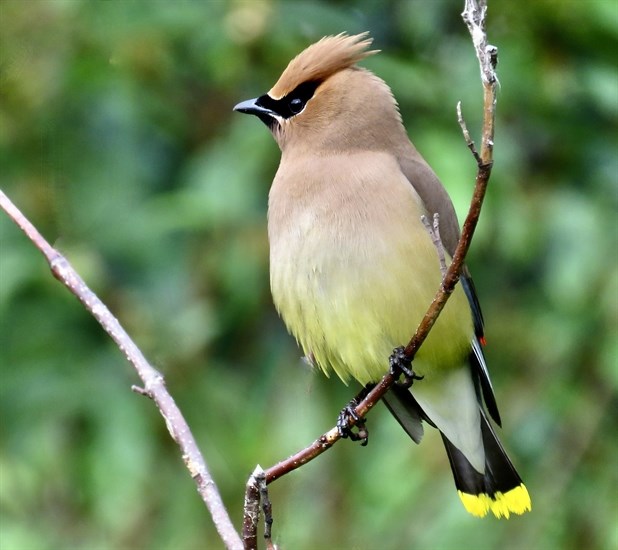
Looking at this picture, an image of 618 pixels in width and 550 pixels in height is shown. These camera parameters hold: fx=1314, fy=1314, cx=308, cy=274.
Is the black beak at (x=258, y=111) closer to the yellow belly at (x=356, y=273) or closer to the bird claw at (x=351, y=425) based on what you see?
the yellow belly at (x=356, y=273)

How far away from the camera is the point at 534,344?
15.4ft

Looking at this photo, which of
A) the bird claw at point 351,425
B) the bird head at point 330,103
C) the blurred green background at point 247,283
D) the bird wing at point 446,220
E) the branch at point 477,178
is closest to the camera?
the branch at point 477,178

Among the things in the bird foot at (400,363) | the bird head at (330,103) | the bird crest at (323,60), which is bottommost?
the bird foot at (400,363)

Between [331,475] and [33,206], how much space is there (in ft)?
4.76

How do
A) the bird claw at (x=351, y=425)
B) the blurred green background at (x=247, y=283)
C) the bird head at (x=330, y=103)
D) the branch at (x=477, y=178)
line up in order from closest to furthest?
the branch at (x=477, y=178)
the bird claw at (x=351, y=425)
the bird head at (x=330, y=103)
the blurred green background at (x=247, y=283)

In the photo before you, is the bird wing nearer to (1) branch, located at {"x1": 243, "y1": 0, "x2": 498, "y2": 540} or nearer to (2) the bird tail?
(2) the bird tail

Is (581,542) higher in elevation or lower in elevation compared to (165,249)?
lower

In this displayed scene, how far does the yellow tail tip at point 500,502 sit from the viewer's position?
3.91 m

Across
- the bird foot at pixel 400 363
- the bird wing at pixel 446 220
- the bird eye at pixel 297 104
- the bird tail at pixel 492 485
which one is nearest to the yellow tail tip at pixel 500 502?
the bird tail at pixel 492 485

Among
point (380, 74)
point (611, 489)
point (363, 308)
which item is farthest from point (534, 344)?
point (363, 308)

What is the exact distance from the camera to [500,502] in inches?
155

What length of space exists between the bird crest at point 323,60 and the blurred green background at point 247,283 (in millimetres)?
597

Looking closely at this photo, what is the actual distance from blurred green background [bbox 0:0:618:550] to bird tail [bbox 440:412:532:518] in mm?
341

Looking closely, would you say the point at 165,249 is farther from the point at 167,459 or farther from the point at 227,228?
the point at 167,459
